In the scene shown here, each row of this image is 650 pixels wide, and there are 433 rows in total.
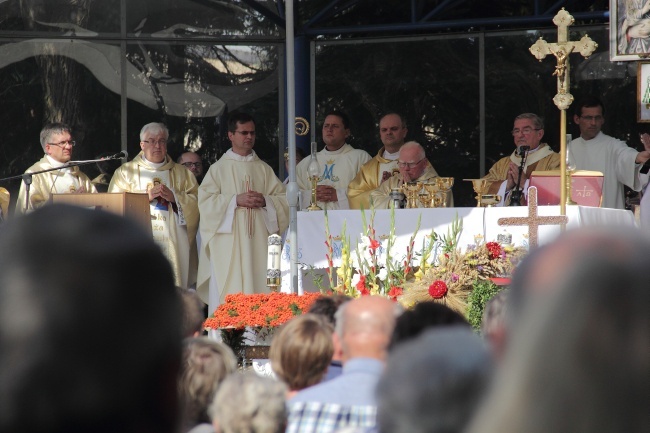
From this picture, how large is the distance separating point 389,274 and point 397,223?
0.92m

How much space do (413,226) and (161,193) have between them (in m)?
3.04

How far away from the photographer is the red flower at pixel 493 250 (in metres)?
7.55

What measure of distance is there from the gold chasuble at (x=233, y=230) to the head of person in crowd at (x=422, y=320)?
791 cm

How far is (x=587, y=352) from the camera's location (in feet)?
2.88

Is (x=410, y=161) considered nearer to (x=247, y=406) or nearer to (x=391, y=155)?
(x=391, y=155)

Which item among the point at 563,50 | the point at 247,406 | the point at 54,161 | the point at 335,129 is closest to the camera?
the point at 247,406

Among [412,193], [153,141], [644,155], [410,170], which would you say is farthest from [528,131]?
[153,141]

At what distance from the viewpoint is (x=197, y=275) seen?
11375 mm

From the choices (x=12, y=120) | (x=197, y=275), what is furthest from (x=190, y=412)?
(x=12, y=120)

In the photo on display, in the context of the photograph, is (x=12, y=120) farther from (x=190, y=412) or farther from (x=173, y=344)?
(x=173, y=344)

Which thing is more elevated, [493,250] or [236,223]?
[236,223]

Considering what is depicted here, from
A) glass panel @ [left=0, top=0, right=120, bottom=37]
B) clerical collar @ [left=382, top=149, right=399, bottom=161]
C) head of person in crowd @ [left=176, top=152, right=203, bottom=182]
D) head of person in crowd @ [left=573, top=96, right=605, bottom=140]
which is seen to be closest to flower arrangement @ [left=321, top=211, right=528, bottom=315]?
clerical collar @ [left=382, top=149, right=399, bottom=161]

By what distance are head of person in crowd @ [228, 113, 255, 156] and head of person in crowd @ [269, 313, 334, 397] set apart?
306 inches

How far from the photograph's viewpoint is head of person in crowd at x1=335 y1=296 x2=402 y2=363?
304 cm
